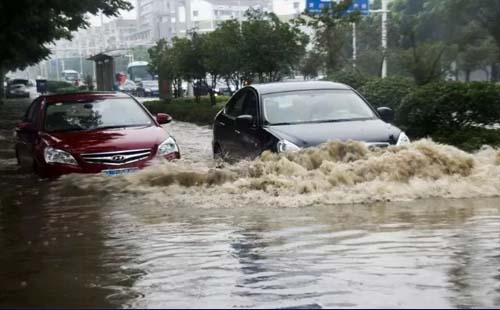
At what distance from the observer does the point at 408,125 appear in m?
13.3

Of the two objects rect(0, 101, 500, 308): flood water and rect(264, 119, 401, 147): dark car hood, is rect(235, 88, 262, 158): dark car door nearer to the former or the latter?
rect(264, 119, 401, 147): dark car hood

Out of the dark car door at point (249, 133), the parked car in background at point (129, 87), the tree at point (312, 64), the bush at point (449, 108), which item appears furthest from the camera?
the parked car in background at point (129, 87)

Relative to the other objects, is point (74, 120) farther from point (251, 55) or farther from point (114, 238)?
point (251, 55)

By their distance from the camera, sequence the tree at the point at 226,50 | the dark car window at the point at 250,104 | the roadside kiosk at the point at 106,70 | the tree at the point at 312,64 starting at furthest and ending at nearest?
the roadside kiosk at the point at 106,70
the tree at the point at 312,64
the tree at the point at 226,50
the dark car window at the point at 250,104

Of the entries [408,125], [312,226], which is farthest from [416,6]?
[312,226]

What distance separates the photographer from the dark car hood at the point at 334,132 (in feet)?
31.0

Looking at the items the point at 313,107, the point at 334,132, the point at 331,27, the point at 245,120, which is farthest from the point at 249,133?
the point at 331,27

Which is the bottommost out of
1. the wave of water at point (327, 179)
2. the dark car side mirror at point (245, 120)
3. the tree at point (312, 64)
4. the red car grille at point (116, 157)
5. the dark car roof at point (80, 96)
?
the wave of water at point (327, 179)

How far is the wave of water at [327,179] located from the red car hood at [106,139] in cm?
41

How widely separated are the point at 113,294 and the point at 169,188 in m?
4.60

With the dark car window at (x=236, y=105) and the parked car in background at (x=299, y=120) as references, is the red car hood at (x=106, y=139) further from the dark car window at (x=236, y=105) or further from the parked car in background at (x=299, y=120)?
the dark car window at (x=236, y=105)

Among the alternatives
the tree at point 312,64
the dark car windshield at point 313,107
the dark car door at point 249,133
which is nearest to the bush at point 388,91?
the dark car windshield at point 313,107

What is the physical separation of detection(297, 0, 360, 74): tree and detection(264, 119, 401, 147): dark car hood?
11883mm

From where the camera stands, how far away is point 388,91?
51.2ft
